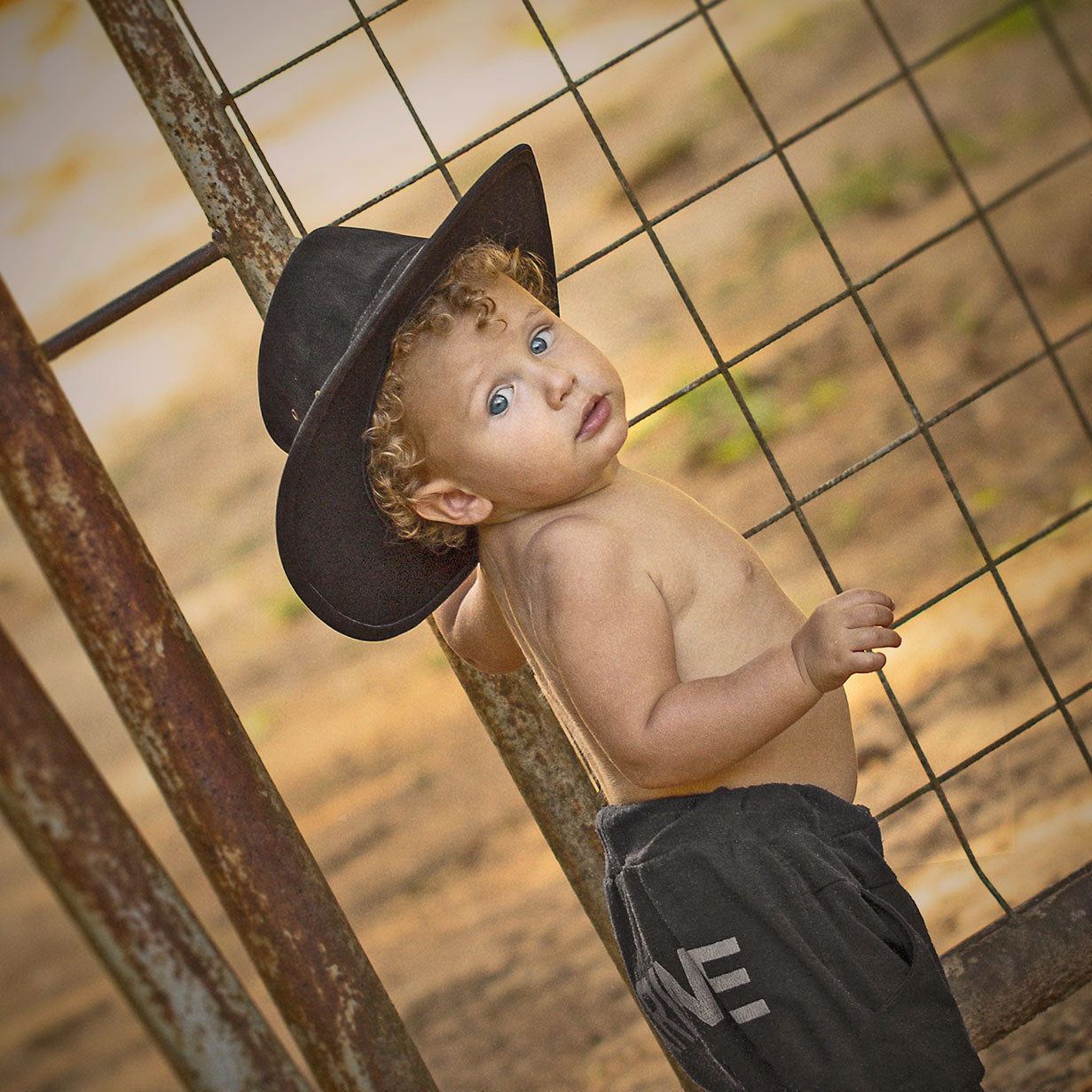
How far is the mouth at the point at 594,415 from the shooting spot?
121 cm

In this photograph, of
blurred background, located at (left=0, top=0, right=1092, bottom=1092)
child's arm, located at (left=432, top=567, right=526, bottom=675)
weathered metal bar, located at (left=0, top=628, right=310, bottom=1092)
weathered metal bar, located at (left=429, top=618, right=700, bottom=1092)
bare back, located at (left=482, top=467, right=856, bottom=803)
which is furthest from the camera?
blurred background, located at (left=0, top=0, right=1092, bottom=1092)

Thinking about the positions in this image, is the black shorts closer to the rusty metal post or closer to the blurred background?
the rusty metal post

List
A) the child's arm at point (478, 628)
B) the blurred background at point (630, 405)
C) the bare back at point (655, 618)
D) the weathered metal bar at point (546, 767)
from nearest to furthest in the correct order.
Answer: the bare back at point (655, 618) < the child's arm at point (478, 628) < the weathered metal bar at point (546, 767) < the blurred background at point (630, 405)

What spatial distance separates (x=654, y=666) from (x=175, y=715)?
0.53 m

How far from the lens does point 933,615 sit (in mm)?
3680

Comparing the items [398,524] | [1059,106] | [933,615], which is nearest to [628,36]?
[1059,106]

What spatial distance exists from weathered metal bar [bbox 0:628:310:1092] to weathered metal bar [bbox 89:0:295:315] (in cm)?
65

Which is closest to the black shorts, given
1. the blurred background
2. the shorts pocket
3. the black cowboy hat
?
the shorts pocket

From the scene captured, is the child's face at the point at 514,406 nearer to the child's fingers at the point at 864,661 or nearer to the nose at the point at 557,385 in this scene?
the nose at the point at 557,385

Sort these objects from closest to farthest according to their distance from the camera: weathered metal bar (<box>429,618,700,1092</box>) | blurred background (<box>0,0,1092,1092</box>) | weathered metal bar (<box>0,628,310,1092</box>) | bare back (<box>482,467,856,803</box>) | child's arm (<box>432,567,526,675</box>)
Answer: weathered metal bar (<box>0,628,310,1092</box>) < bare back (<box>482,467,856,803</box>) < child's arm (<box>432,567,526,675</box>) < weathered metal bar (<box>429,618,700,1092</box>) < blurred background (<box>0,0,1092,1092</box>)

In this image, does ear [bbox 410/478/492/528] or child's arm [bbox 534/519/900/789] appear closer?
child's arm [bbox 534/519/900/789]

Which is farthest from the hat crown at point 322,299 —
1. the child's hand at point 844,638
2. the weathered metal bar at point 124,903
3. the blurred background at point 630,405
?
the blurred background at point 630,405

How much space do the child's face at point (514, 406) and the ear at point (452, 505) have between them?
10 millimetres

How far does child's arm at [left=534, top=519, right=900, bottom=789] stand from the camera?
44.0 inches
